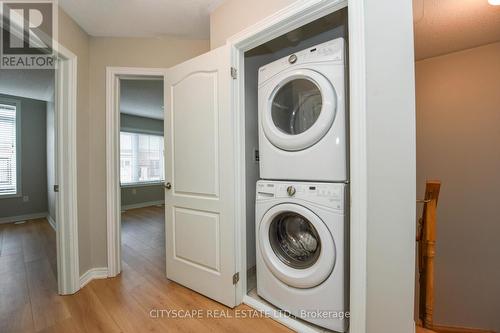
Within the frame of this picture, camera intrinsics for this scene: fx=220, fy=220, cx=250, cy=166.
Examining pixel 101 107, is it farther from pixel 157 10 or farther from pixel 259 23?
pixel 259 23

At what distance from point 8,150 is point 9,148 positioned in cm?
4

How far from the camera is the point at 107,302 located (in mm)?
1613

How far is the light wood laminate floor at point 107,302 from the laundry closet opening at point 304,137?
0.41 metres

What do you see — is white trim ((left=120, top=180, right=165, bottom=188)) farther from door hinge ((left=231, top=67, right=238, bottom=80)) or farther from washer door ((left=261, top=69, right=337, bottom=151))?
washer door ((left=261, top=69, right=337, bottom=151))

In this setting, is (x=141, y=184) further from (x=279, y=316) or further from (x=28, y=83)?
(x=279, y=316)

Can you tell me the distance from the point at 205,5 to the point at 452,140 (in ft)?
9.39

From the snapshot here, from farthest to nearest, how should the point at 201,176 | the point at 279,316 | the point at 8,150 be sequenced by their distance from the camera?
the point at 8,150, the point at 201,176, the point at 279,316

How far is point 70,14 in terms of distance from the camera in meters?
1.72

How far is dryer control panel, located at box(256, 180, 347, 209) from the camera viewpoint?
1.20 metres

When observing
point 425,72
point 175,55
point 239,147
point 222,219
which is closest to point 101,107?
point 175,55

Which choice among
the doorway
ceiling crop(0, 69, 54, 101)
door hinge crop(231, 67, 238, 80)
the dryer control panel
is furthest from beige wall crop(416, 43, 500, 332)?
ceiling crop(0, 69, 54, 101)

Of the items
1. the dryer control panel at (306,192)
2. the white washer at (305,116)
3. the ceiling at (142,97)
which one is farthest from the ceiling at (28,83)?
the dryer control panel at (306,192)

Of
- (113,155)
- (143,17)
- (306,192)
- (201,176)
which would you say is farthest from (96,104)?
(306,192)

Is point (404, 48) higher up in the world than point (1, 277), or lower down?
higher up
